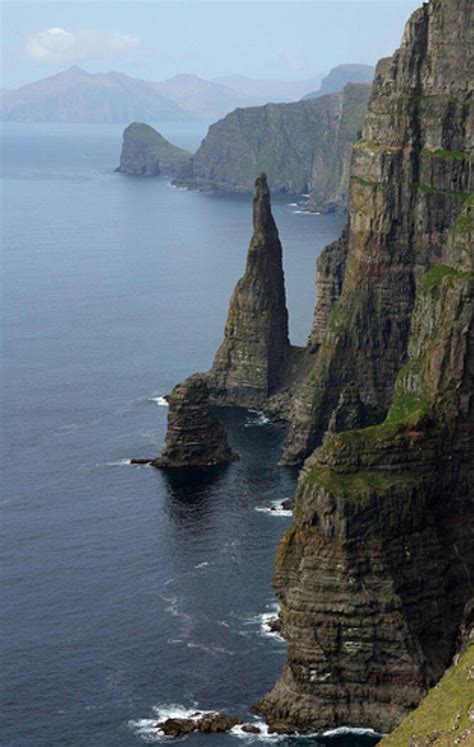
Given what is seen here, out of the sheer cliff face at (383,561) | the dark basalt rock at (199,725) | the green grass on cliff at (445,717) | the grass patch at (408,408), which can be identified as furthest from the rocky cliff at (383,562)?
the green grass on cliff at (445,717)

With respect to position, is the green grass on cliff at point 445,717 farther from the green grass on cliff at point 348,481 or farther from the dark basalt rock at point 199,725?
the dark basalt rock at point 199,725

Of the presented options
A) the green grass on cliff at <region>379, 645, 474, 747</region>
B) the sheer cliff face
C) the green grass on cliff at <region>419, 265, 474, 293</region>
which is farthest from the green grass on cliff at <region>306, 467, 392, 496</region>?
the green grass on cliff at <region>379, 645, 474, 747</region>

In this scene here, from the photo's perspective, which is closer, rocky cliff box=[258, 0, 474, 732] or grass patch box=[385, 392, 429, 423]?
rocky cliff box=[258, 0, 474, 732]

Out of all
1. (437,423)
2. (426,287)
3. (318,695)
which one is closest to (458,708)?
(318,695)

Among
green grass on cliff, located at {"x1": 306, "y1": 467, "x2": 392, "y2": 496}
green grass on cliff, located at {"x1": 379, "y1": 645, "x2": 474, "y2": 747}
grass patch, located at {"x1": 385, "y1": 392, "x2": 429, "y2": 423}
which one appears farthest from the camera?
grass patch, located at {"x1": 385, "y1": 392, "x2": 429, "y2": 423}

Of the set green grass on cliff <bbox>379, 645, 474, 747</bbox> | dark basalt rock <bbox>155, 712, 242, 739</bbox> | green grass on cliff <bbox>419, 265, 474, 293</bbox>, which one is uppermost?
green grass on cliff <bbox>419, 265, 474, 293</bbox>

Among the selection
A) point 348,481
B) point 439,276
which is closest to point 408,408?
point 439,276

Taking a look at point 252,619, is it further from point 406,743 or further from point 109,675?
point 406,743

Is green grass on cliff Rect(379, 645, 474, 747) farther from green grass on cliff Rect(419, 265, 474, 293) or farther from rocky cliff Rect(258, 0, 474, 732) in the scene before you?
green grass on cliff Rect(419, 265, 474, 293)

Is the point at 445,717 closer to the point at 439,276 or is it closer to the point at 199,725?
the point at 199,725
